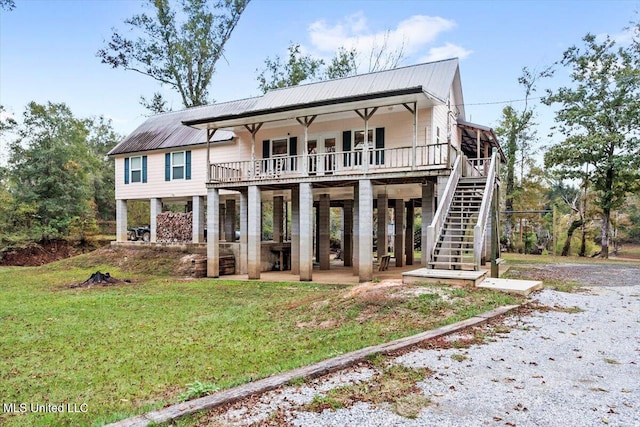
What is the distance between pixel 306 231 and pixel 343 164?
305 cm

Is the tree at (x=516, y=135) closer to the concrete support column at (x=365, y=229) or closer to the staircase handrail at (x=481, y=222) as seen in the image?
the staircase handrail at (x=481, y=222)

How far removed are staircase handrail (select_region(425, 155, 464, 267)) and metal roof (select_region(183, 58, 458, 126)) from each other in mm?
2462

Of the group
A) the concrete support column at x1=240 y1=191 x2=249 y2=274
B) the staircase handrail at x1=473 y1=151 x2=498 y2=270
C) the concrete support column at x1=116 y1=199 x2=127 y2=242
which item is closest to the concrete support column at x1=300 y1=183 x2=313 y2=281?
the concrete support column at x1=240 y1=191 x2=249 y2=274

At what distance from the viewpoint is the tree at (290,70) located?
31.2 metres

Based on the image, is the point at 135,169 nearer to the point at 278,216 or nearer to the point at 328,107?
the point at 278,216

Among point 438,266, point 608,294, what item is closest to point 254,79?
point 438,266

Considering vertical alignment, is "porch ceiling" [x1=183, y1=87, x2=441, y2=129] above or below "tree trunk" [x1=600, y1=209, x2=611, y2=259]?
above

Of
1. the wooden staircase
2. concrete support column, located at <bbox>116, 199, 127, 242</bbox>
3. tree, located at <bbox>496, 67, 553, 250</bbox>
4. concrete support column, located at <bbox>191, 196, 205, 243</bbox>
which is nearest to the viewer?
the wooden staircase

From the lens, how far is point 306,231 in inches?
556

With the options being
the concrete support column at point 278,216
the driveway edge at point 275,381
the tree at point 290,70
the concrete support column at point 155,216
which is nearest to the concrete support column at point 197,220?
the concrete support column at point 155,216

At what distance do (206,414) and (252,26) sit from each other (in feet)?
103

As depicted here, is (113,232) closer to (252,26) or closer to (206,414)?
(252,26)

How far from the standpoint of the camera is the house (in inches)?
482

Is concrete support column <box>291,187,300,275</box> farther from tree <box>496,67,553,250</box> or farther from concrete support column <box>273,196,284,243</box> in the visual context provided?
tree <box>496,67,553,250</box>
